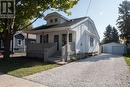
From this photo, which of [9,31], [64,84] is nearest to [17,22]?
[9,31]

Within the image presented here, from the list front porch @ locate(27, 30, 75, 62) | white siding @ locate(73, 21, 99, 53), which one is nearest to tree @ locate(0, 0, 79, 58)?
front porch @ locate(27, 30, 75, 62)

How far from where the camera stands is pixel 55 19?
26531 mm

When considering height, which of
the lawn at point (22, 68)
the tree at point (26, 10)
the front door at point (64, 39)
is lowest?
the lawn at point (22, 68)

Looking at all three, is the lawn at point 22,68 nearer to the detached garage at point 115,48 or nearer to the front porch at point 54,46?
the front porch at point 54,46

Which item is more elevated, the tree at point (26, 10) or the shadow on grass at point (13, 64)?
the tree at point (26, 10)

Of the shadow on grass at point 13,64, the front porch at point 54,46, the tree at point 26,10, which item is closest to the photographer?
the shadow on grass at point 13,64

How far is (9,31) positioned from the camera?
19.2m

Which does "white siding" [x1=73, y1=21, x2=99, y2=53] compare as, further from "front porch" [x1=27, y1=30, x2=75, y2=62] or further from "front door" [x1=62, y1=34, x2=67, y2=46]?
"front door" [x1=62, y1=34, x2=67, y2=46]

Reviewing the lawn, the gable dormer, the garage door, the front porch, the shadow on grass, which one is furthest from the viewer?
the garage door

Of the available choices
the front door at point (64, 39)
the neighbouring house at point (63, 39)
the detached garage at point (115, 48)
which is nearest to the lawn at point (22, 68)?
the neighbouring house at point (63, 39)

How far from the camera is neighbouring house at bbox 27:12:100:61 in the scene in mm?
20017

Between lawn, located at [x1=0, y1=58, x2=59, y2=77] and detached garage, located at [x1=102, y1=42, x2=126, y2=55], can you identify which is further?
detached garage, located at [x1=102, y1=42, x2=126, y2=55]

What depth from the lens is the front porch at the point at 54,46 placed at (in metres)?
19.1

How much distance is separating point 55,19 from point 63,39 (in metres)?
4.42
